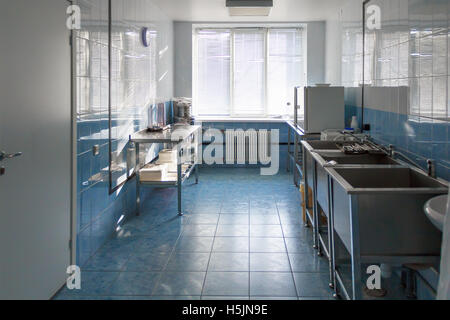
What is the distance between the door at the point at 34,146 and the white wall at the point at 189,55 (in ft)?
15.0

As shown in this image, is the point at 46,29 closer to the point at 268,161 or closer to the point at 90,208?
the point at 90,208

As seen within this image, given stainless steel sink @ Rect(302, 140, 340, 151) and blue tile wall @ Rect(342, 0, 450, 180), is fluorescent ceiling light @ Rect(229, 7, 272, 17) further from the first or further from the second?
stainless steel sink @ Rect(302, 140, 340, 151)

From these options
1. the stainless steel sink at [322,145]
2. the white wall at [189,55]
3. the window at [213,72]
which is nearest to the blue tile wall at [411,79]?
the stainless steel sink at [322,145]

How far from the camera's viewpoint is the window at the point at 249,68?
300 inches

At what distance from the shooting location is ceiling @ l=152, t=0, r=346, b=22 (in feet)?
18.9

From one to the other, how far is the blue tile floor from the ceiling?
2.46 metres

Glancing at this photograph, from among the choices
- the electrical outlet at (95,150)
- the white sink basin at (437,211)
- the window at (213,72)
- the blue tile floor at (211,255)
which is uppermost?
the window at (213,72)

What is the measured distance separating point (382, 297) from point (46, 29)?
8.64ft

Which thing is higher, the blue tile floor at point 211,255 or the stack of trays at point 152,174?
the stack of trays at point 152,174

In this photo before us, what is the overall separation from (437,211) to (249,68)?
20.2ft

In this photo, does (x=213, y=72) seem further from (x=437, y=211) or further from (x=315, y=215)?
(x=437, y=211)

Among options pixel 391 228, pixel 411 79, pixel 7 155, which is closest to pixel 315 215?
pixel 411 79

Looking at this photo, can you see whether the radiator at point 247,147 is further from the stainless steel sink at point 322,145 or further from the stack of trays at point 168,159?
the stainless steel sink at point 322,145

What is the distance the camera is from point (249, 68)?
7707mm
